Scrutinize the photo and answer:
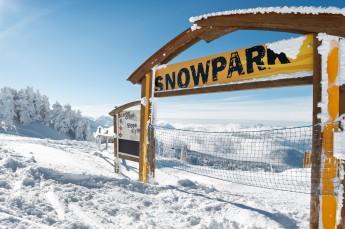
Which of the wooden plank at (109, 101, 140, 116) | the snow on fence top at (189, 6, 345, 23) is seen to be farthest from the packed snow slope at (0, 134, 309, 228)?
the wooden plank at (109, 101, 140, 116)

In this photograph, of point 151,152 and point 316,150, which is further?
point 151,152

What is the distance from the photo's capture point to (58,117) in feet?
182

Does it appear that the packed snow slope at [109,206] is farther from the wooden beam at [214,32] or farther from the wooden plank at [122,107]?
the wooden plank at [122,107]

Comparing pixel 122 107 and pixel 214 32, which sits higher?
pixel 214 32

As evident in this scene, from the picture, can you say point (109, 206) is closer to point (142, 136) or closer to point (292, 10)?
point (142, 136)

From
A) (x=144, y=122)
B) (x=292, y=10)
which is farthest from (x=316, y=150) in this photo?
(x=144, y=122)

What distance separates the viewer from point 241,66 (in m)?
5.94

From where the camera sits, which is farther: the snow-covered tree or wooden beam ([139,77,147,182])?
the snow-covered tree

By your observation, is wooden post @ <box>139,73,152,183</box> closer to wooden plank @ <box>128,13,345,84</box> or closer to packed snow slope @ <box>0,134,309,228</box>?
wooden plank @ <box>128,13,345,84</box>

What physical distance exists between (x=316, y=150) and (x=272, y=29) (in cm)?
219

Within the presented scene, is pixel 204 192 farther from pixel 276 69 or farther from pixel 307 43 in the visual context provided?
pixel 307 43

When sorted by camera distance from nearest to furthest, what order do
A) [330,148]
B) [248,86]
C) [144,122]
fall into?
[330,148] → [248,86] → [144,122]

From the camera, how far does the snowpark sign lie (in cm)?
490

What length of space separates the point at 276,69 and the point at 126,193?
340 cm
